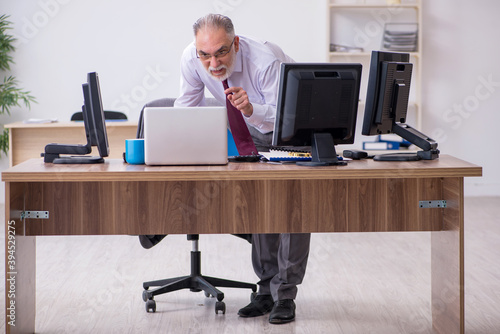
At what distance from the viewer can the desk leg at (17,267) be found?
2.21 m

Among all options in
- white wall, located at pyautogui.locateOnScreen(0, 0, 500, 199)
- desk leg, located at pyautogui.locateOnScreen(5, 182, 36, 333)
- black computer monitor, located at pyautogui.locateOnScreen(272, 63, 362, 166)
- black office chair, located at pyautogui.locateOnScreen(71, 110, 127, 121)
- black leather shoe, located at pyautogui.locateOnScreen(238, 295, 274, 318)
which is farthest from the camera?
white wall, located at pyautogui.locateOnScreen(0, 0, 500, 199)

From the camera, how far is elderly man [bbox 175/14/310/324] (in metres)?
2.74

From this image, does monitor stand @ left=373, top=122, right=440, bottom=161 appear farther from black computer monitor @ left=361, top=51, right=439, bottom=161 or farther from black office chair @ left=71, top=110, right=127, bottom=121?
black office chair @ left=71, top=110, right=127, bottom=121

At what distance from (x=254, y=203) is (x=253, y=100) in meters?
0.91

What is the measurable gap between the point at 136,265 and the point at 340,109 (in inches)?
75.8

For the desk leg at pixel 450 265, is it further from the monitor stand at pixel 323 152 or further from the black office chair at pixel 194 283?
the black office chair at pixel 194 283

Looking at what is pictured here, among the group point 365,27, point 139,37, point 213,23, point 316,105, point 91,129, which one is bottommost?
point 91,129

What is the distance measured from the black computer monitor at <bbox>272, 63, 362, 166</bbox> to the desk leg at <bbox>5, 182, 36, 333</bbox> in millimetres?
998

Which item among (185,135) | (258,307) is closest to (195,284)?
(258,307)

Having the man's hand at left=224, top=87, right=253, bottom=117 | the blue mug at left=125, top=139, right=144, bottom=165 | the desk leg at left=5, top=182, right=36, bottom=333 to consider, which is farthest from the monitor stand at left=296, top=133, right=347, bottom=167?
the desk leg at left=5, top=182, right=36, bottom=333

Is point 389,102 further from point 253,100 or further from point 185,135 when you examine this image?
point 185,135

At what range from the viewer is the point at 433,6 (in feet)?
20.3

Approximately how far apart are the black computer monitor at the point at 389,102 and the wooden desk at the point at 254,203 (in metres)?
0.18

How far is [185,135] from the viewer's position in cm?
231
